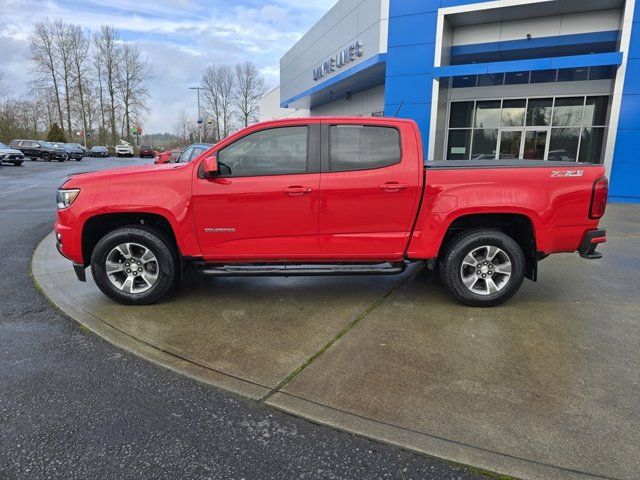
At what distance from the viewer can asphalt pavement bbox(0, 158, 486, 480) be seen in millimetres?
2477

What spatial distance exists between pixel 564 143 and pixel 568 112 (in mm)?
1096

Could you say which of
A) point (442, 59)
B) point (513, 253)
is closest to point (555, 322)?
point (513, 253)

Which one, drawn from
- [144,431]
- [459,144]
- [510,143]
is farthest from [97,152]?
[144,431]

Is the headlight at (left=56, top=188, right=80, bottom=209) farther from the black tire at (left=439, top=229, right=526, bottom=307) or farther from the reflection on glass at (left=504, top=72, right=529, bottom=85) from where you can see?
the reflection on glass at (left=504, top=72, right=529, bottom=85)

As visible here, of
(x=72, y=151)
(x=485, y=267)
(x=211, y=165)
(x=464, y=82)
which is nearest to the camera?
(x=211, y=165)

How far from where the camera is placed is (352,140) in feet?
15.5

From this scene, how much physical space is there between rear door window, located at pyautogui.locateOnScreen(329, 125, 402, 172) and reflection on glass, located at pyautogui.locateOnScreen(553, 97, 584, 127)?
14.9 m

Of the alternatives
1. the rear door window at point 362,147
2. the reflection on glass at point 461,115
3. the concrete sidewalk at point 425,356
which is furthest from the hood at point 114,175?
the reflection on glass at point 461,115

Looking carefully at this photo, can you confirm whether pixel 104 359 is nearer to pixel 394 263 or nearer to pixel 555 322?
pixel 394 263

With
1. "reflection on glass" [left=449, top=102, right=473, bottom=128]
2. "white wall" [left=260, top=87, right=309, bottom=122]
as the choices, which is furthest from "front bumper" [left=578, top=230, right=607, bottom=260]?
"white wall" [left=260, top=87, right=309, bottom=122]

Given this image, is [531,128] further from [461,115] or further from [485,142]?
[461,115]

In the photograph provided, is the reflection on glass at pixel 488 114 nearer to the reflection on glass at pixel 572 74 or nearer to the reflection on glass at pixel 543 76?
the reflection on glass at pixel 543 76

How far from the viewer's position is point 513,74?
16922mm

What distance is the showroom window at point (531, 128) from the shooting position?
651 inches
